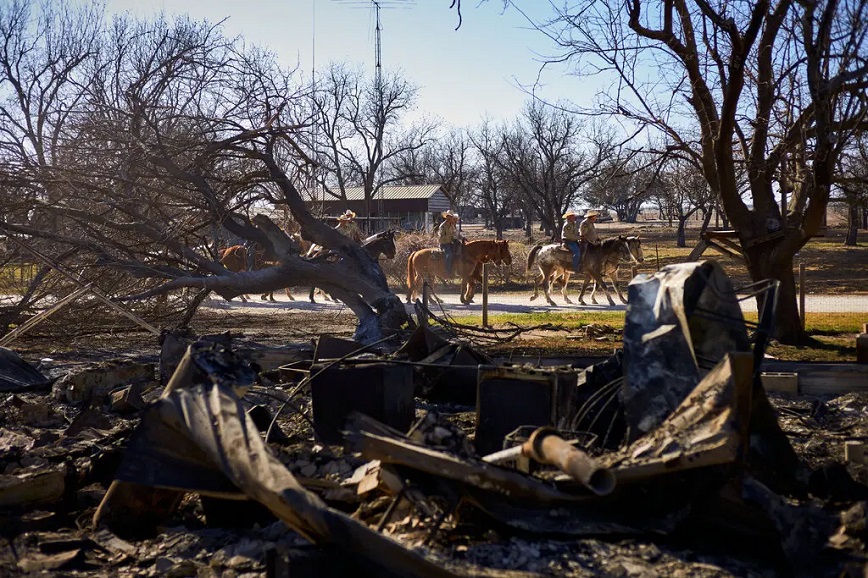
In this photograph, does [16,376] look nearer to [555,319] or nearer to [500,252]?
[555,319]

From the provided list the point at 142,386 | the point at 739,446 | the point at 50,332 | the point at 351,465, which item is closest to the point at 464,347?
the point at 351,465

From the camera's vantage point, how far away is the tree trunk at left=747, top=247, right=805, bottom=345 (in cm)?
1266

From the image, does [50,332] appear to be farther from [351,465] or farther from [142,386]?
[351,465]

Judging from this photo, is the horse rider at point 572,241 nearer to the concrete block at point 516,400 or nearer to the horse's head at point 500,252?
the horse's head at point 500,252

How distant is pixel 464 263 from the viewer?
23.5m

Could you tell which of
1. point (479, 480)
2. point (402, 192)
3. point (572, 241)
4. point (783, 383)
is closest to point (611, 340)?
point (783, 383)

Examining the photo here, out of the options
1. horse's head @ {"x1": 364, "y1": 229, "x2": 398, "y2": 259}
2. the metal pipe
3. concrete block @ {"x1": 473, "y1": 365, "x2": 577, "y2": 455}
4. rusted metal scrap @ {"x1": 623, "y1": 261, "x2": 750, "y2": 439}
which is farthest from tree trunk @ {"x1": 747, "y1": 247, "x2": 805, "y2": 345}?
horse's head @ {"x1": 364, "y1": 229, "x2": 398, "y2": 259}

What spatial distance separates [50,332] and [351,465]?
33.6 ft

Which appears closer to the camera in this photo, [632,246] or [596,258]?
[596,258]

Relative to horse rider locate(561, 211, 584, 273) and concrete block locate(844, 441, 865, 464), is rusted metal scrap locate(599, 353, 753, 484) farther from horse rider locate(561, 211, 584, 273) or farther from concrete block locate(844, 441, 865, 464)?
horse rider locate(561, 211, 584, 273)

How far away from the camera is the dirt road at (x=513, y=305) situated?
19.9 meters

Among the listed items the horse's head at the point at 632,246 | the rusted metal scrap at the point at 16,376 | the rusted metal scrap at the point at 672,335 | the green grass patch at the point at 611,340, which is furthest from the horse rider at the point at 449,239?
the rusted metal scrap at the point at 672,335

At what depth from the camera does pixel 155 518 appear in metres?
5.64

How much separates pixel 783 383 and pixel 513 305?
42.5 feet
